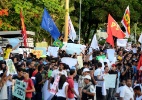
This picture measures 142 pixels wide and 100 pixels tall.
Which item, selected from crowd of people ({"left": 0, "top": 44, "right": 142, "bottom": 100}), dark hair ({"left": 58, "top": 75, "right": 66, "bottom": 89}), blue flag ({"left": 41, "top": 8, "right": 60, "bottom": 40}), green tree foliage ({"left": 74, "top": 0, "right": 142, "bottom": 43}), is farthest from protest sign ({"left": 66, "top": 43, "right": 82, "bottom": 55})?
green tree foliage ({"left": 74, "top": 0, "right": 142, "bottom": 43})

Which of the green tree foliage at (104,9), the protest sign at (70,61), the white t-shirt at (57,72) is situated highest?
the green tree foliage at (104,9)

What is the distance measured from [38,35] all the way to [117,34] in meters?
13.0

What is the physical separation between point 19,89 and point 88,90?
1.83 metres

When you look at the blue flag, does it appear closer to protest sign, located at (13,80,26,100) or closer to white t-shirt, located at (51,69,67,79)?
white t-shirt, located at (51,69,67,79)

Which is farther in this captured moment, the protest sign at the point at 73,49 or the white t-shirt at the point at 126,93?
the protest sign at the point at 73,49

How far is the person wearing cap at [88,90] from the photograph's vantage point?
12.9 metres

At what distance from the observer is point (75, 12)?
153 ft

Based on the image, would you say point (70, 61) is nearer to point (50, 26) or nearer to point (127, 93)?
point (127, 93)

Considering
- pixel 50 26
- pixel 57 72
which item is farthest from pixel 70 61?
pixel 50 26

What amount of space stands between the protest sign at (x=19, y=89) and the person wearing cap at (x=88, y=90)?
1.63 meters

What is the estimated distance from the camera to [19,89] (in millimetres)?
12609

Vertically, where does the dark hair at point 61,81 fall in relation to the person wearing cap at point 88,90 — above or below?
above

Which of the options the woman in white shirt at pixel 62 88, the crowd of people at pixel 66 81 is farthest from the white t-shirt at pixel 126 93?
the woman in white shirt at pixel 62 88

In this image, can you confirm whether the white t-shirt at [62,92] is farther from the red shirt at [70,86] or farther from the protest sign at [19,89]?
the protest sign at [19,89]
